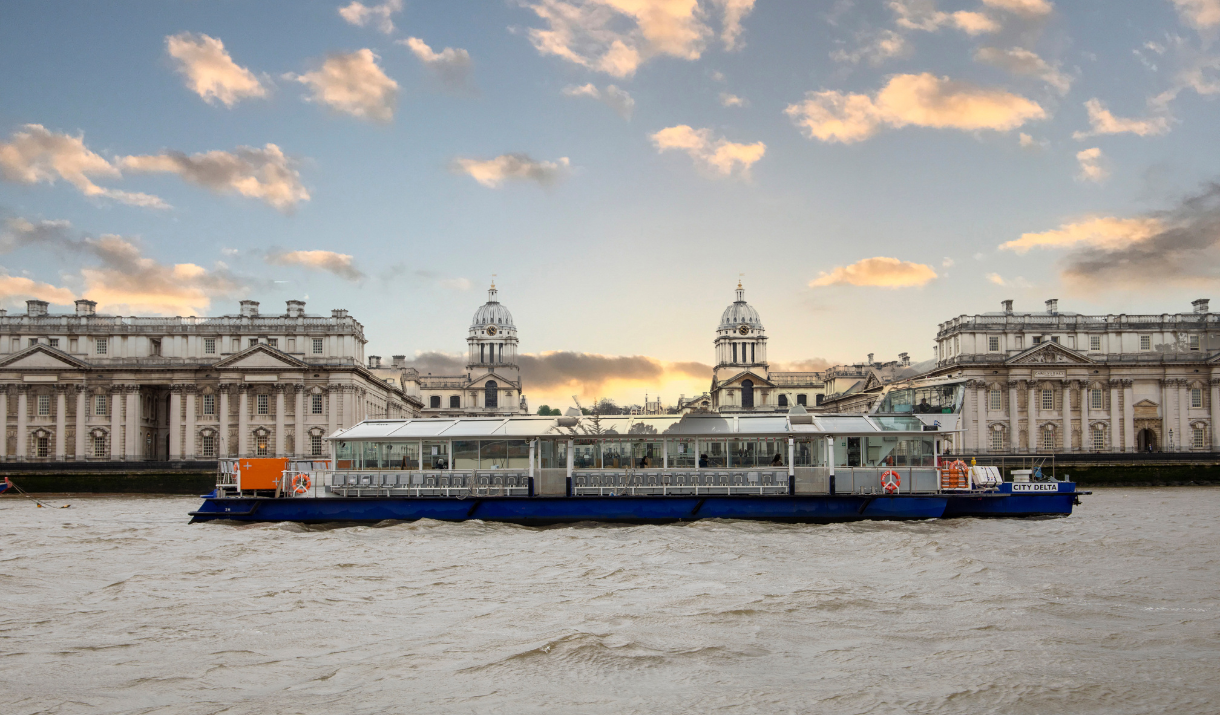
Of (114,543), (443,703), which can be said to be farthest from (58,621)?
(114,543)

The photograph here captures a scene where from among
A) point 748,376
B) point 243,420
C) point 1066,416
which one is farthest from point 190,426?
point 748,376

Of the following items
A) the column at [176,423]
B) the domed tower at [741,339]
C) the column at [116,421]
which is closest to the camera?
the column at [116,421]

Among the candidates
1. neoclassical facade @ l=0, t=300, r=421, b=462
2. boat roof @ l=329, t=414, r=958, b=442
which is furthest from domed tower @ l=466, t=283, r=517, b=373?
boat roof @ l=329, t=414, r=958, b=442

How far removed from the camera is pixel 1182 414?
8850 cm

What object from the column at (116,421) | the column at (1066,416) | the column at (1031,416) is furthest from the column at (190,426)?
the column at (1066,416)

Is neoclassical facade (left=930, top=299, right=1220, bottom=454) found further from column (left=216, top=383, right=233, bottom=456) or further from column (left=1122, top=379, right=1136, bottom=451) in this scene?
column (left=216, top=383, right=233, bottom=456)

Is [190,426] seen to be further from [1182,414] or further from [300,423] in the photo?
[1182,414]

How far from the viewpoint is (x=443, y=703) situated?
11867 millimetres

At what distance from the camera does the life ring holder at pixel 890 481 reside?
3034 centimetres

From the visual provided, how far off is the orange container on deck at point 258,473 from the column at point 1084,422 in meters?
76.3

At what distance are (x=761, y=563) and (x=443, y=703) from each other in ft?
39.6

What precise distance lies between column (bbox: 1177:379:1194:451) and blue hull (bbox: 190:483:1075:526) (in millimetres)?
67806

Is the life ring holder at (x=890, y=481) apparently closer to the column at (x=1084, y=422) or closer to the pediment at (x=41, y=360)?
the column at (x=1084, y=422)

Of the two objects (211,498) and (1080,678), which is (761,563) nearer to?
(1080,678)
